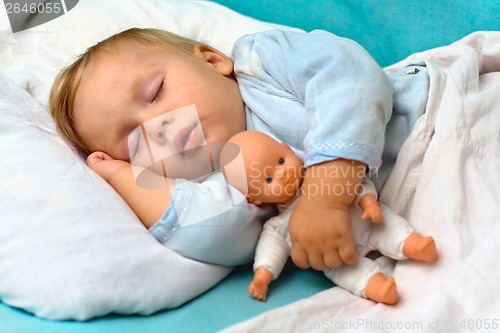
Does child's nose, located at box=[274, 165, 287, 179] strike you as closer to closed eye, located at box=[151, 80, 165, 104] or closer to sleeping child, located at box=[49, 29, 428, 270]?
sleeping child, located at box=[49, 29, 428, 270]

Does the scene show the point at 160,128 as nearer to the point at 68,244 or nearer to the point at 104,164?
the point at 104,164

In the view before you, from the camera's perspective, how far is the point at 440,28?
4.44ft

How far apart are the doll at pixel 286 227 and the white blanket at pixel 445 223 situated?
27 millimetres

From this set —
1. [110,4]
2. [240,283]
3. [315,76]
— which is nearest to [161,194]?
[240,283]

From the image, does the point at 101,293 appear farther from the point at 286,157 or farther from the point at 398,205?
the point at 398,205

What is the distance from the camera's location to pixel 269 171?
851mm

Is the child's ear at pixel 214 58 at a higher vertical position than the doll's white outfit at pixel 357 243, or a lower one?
higher

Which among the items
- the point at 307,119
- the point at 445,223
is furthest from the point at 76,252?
the point at 445,223

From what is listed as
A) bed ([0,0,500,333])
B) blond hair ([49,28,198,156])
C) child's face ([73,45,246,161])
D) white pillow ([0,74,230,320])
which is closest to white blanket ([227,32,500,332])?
bed ([0,0,500,333])

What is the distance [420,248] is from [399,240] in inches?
1.3

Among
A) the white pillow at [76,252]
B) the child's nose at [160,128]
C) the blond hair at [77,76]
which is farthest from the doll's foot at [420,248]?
the blond hair at [77,76]

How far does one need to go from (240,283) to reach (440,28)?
2.65 ft

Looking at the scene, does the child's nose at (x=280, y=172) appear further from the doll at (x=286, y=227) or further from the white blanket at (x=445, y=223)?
the white blanket at (x=445, y=223)

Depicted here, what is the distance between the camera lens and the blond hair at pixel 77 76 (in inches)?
40.0
